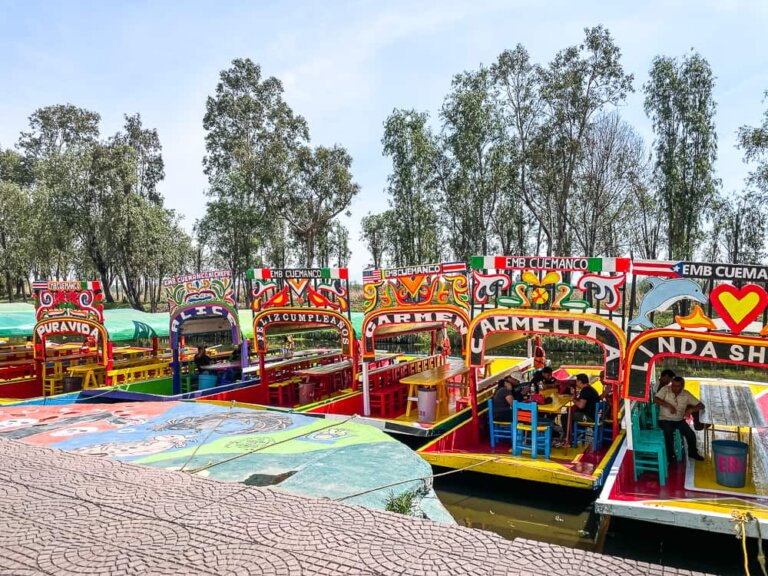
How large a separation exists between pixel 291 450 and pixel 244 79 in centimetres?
3586

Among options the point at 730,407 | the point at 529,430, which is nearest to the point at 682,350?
the point at 730,407

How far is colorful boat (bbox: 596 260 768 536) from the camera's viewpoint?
23.2ft

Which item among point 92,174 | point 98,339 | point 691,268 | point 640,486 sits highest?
point 92,174

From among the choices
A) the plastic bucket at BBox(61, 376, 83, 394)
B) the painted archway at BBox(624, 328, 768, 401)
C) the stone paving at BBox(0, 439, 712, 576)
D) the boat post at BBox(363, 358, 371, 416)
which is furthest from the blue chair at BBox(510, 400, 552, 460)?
the plastic bucket at BBox(61, 376, 83, 394)

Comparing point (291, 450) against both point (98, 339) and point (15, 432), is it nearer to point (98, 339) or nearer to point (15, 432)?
point (15, 432)

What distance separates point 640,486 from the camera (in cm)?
845

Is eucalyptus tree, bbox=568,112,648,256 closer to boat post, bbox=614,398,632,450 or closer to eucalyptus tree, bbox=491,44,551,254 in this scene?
eucalyptus tree, bbox=491,44,551,254

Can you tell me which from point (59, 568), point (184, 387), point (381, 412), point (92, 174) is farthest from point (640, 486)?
point (92, 174)

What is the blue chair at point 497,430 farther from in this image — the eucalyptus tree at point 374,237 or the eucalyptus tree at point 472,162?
the eucalyptus tree at point 374,237

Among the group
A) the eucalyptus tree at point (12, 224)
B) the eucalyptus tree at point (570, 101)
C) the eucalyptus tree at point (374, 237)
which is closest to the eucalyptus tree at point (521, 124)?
the eucalyptus tree at point (570, 101)

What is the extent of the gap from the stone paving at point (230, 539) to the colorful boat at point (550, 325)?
462 cm

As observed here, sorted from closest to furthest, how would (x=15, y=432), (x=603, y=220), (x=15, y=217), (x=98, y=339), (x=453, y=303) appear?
(x=15, y=432), (x=453, y=303), (x=98, y=339), (x=603, y=220), (x=15, y=217)

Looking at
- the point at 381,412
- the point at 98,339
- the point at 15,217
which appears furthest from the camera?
the point at 15,217

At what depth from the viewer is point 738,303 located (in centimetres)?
738
